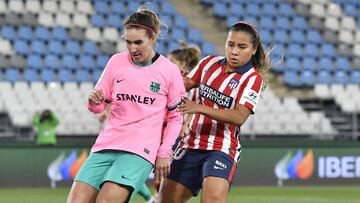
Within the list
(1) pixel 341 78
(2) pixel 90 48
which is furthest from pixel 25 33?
(1) pixel 341 78

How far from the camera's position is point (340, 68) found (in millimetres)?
26953

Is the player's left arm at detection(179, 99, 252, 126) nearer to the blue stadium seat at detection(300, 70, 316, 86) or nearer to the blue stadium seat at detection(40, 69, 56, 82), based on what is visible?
the blue stadium seat at detection(40, 69, 56, 82)

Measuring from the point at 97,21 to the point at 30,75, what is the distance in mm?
3541

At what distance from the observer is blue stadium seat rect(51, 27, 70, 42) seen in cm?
2491

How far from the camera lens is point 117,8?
2630 cm

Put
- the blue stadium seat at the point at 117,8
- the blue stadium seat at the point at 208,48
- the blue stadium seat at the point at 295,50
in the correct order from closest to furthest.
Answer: the blue stadium seat at the point at 208,48 → the blue stadium seat at the point at 117,8 → the blue stadium seat at the point at 295,50

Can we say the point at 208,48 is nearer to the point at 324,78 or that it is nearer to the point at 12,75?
the point at 324,78

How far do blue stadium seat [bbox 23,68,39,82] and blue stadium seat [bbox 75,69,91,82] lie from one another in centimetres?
107

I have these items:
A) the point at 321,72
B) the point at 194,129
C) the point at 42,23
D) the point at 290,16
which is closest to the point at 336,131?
the point at 321,72

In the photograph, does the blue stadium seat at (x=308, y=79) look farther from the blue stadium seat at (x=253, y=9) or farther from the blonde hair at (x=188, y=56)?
the blonde hair at (x=188, y=56)

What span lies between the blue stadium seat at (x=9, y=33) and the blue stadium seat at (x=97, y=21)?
8.01 ft

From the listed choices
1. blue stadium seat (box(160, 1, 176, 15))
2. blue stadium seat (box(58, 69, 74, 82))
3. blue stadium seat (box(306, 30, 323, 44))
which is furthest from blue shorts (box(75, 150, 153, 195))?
blue stadium seat (box(306, 30, 323, 44))

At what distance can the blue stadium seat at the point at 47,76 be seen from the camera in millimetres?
23219

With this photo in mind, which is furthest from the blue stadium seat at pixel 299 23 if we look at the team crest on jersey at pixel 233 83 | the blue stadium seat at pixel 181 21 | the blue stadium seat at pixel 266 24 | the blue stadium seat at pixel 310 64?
the team crest on jersey at pixel 233 83
